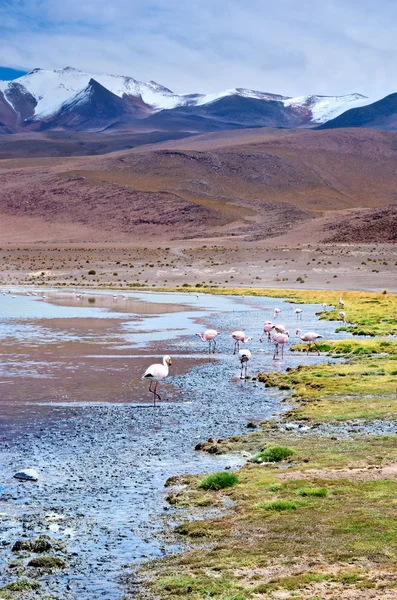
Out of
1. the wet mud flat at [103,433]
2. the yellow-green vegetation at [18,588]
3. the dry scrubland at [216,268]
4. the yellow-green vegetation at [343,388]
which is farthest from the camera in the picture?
the dry scrubland at [216,268]

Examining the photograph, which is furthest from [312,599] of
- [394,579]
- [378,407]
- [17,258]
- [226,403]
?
[17,258]

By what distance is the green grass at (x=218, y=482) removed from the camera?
1147 centimetres

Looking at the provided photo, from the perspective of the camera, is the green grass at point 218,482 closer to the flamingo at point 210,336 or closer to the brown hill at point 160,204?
the flamingo at point 210,336

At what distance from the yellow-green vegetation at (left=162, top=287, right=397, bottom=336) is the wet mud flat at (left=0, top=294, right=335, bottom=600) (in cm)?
280

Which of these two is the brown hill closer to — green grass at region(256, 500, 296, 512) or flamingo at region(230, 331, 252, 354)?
flamingo at region(230, 331, 252, 354)

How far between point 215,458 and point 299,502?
10.2ft

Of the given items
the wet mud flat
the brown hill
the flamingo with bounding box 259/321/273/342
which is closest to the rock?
the wet mud flat

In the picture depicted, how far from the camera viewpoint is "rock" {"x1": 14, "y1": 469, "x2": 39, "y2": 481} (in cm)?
1173

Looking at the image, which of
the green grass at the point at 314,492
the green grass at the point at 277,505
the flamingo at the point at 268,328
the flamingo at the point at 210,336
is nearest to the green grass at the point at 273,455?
the green grass at the point at 314,492

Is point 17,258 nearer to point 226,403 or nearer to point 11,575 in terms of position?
point 226,403

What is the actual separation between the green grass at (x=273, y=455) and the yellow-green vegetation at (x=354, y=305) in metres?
21.0

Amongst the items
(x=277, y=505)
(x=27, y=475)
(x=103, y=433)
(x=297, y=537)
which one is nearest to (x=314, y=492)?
(x=277, y=505)

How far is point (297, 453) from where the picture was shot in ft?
43.1

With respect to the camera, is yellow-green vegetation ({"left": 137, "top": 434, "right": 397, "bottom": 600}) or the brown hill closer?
yellow-green vegetation ({"left": 137, "top": 434, "right": 397, "bottom": 600})
